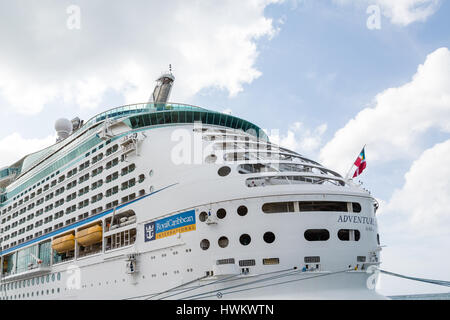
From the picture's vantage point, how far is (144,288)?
1711 centimetres

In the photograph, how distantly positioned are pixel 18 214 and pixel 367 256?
2927 centimetres

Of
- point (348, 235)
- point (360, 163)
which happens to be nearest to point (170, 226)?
point (348, 235)

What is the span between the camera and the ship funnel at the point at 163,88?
2898 cm

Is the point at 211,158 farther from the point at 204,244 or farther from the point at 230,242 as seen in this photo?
the point at 230,242

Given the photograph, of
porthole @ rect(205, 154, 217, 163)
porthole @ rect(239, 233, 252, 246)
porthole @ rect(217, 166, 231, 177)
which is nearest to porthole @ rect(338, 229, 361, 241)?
porthole @ rect(239, 233, 252, 246)

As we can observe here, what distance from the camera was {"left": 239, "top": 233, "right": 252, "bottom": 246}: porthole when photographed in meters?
15.1

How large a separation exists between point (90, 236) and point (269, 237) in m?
11.1

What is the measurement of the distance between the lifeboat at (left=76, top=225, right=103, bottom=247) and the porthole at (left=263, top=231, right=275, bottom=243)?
10.2 metres

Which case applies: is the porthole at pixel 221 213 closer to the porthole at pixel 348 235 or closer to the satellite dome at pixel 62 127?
the porthole at pixel 348 235

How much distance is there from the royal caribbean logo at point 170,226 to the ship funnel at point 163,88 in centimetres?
1328

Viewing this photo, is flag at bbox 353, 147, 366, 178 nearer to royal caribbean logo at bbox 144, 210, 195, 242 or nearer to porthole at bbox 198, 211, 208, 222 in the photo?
porthole at bbox 198, 211, 208, 222

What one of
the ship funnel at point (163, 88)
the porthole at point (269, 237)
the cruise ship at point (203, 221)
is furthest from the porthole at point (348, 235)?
the ship funnel at point (163, 88)
